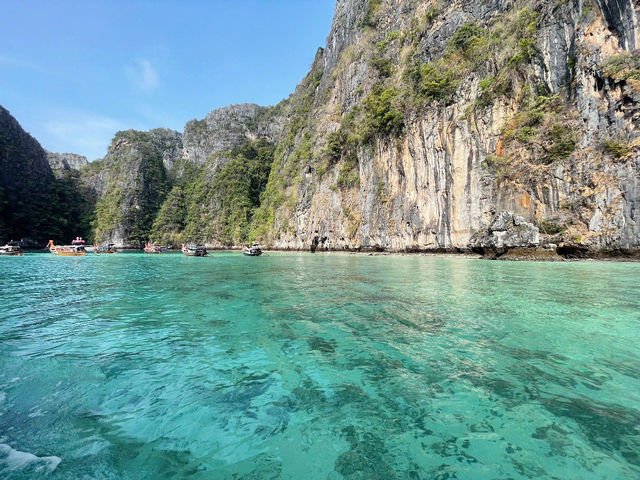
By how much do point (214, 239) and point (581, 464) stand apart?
9225 centimetres

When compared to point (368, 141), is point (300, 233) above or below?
below

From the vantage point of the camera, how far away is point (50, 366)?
482 cm

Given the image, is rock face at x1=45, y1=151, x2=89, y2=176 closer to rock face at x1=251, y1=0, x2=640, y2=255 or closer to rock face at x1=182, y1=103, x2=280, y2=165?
rock face at x1=182, y1=103, x2=280, y2=165

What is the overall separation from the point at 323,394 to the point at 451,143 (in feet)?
121

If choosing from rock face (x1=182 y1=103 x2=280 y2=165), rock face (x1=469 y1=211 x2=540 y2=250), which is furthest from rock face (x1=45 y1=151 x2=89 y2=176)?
rock face (x1=469 y1=211 x2=540 y2=250)

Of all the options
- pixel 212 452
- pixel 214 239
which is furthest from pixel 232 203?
pixel 212 452

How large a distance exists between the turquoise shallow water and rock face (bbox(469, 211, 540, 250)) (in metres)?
20.7

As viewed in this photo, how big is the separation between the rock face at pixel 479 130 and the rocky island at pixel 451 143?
13cm

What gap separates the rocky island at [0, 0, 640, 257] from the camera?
23797 mm

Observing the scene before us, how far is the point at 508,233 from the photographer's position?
2727cm

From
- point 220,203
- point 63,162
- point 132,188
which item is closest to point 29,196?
point 132,188

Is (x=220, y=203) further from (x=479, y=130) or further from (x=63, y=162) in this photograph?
(x=479, y=130)

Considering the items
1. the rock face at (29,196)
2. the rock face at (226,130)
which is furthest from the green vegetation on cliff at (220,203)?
the rock face at (29,196)

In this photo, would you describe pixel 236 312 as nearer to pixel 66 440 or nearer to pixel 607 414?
pixel 66 440
